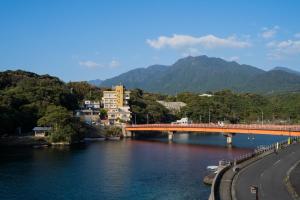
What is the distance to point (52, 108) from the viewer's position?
7319 cm

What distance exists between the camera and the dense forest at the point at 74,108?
230 feet

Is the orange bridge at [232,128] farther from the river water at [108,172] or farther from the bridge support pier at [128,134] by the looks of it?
the river water at [108,172]

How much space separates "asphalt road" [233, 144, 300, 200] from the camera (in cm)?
2741

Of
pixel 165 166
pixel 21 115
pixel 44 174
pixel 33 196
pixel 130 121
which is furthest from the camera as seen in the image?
pixel 130 121

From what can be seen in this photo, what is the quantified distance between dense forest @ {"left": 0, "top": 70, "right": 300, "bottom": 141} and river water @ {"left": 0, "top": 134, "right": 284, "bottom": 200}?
9.42 m

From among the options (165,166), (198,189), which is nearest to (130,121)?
(165,166)

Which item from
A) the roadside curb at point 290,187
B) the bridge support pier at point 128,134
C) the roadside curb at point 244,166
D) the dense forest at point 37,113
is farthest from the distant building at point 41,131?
the roadside curb at point 290,187

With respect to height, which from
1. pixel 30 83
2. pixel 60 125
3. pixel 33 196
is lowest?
pixel 33 196

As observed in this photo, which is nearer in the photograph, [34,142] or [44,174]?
[44,174]

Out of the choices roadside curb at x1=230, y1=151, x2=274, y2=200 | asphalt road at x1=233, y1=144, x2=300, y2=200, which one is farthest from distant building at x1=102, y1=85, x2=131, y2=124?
asphalt road at x1=233, y1=144, x2=300, y2=200

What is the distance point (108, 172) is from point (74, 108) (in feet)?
171

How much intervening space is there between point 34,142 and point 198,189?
3934 cm

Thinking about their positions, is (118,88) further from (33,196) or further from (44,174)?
(33,196)

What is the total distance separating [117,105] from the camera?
102m
